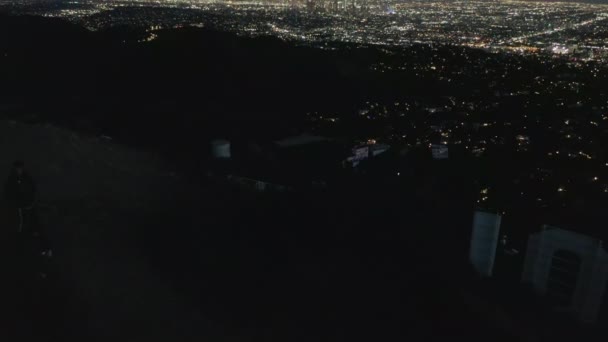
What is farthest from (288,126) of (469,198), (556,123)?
(556,123)

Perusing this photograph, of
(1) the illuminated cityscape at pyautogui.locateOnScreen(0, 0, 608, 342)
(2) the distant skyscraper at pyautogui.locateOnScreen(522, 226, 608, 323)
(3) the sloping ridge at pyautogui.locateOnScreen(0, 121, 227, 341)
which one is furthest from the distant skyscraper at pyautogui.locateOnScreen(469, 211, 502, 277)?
(3) the sloping ridge at pyautogui.locateOnScreen(0, 121, 227, 341)

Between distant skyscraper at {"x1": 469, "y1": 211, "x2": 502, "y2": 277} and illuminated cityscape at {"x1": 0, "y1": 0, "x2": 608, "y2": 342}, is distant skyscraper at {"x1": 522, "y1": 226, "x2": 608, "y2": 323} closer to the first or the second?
illuminated cityscape at {"x1": 0, "y1": 0, "x2": 608, "y2": 342}

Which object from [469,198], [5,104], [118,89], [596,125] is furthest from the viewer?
[596,125]

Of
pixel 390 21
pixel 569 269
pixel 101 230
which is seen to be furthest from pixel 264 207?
pixel 390 21

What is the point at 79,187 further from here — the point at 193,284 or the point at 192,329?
the point at 192,329

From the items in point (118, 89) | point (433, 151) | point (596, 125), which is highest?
point (118, 89)

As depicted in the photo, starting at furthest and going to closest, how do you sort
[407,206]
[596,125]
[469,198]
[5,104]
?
1. [596,125]
2. [5,104]
3. [469,198]
4. [407,206]

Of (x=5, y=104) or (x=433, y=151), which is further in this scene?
(x=433, y=151)
